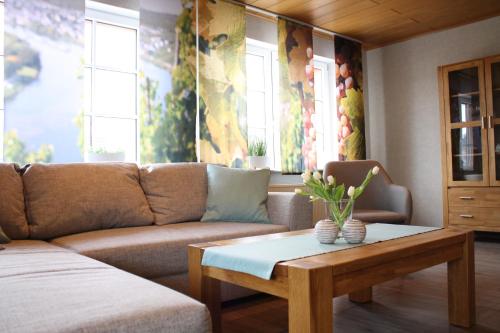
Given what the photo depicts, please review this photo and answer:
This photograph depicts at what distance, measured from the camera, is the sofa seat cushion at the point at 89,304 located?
868mm

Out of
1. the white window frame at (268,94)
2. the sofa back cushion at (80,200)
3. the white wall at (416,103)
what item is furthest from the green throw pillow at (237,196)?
the white wall at (416,103)

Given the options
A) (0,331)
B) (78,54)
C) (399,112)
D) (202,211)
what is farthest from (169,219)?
(399,112)

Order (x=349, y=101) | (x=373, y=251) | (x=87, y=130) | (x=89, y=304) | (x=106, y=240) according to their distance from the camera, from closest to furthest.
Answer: (x=89, y=304) < (x=373, y=251) < (x=106, y=240) < (x=87, y=130) < (x=349, y=101)

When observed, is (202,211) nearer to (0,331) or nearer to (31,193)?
(31,193)

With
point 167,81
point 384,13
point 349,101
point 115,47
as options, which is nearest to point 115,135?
point 167,81

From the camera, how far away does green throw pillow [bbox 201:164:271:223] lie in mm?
2570

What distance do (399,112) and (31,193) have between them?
398 cm

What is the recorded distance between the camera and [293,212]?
2.49 m

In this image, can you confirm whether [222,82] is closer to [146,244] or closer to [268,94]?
[268,94]

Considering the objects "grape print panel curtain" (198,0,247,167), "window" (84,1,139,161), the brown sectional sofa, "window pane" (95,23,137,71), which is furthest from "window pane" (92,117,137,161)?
the brown sectional sofa

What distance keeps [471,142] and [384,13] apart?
146 centimetres

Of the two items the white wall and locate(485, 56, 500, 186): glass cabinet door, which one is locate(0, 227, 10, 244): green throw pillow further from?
the white wall

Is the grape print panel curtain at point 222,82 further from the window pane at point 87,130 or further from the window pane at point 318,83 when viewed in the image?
the window pane at point 318,83

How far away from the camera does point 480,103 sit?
12.9 ft
